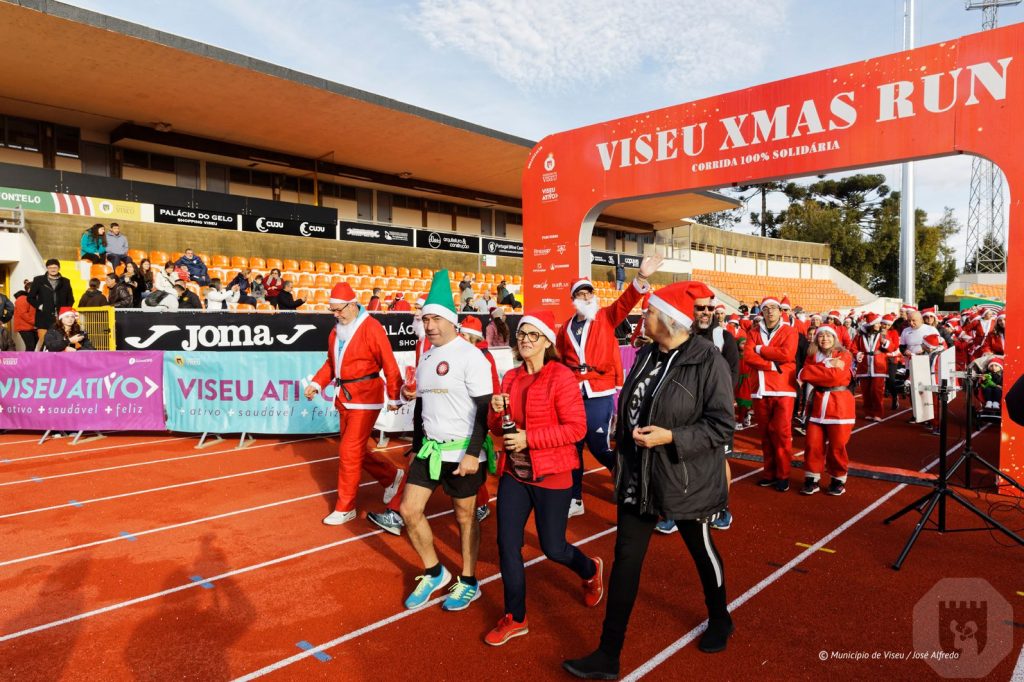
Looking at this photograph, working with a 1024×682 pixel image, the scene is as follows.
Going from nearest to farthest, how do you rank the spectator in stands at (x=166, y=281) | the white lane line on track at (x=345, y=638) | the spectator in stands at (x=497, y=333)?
1. the white lane line on track at (x=345, y=638)
2. the spectator in stands at (x=497, y=333)
3. the spectator in stands at (x=166, y=281)

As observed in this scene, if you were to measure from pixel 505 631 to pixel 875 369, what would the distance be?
10.8m

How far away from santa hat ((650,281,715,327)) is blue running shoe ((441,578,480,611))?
2.16m

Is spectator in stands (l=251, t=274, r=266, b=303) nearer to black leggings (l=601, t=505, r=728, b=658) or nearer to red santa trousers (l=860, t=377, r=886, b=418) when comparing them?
red santa trousers (l=860, t=377, r=886, b=418)

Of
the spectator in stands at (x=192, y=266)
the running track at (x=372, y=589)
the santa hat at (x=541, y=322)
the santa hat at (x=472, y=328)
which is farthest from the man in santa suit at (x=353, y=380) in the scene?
the spectator in stands at (x=192, y=266)

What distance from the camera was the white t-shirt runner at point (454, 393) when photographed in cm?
409

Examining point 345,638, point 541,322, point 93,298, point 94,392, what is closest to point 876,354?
point 541,322

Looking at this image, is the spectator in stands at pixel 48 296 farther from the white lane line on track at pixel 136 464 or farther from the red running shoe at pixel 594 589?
the red running shoe at pixel 594 589

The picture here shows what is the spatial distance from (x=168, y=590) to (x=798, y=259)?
56.4 metres

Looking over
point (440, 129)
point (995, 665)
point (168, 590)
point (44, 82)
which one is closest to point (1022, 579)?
point (995, 665)

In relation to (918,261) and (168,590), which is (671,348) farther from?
(918,261)

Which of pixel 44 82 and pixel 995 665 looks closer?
pixel 995 665

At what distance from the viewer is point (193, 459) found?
8422 millimetres

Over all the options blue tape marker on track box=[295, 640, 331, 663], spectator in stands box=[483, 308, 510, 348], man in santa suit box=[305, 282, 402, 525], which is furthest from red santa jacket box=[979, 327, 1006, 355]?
blue tape marker on track box=[295, 640, 331, 663]

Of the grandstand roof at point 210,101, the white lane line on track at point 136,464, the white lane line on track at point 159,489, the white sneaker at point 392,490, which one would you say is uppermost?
the grandstand roof at point 210,101
